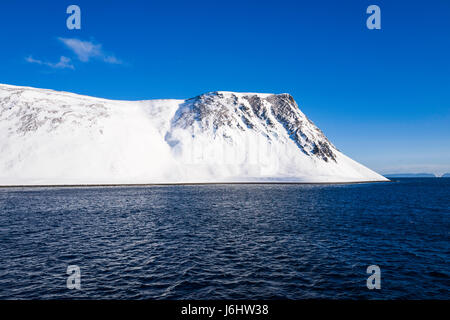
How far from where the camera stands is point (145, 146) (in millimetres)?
160000

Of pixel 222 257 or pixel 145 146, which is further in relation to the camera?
pixel 145 146

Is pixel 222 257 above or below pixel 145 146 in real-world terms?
below

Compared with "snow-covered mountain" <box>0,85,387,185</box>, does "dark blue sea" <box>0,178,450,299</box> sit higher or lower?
lower

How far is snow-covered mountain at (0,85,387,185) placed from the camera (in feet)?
429

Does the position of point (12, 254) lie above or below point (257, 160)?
below

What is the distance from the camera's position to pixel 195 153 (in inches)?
6619

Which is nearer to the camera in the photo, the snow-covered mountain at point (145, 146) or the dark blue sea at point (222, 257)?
the dark blue sea at point (222, 257)

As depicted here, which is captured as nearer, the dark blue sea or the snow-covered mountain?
the dark blue sea

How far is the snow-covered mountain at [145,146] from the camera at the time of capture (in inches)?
5153

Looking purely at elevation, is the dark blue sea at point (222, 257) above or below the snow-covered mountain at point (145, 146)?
below
